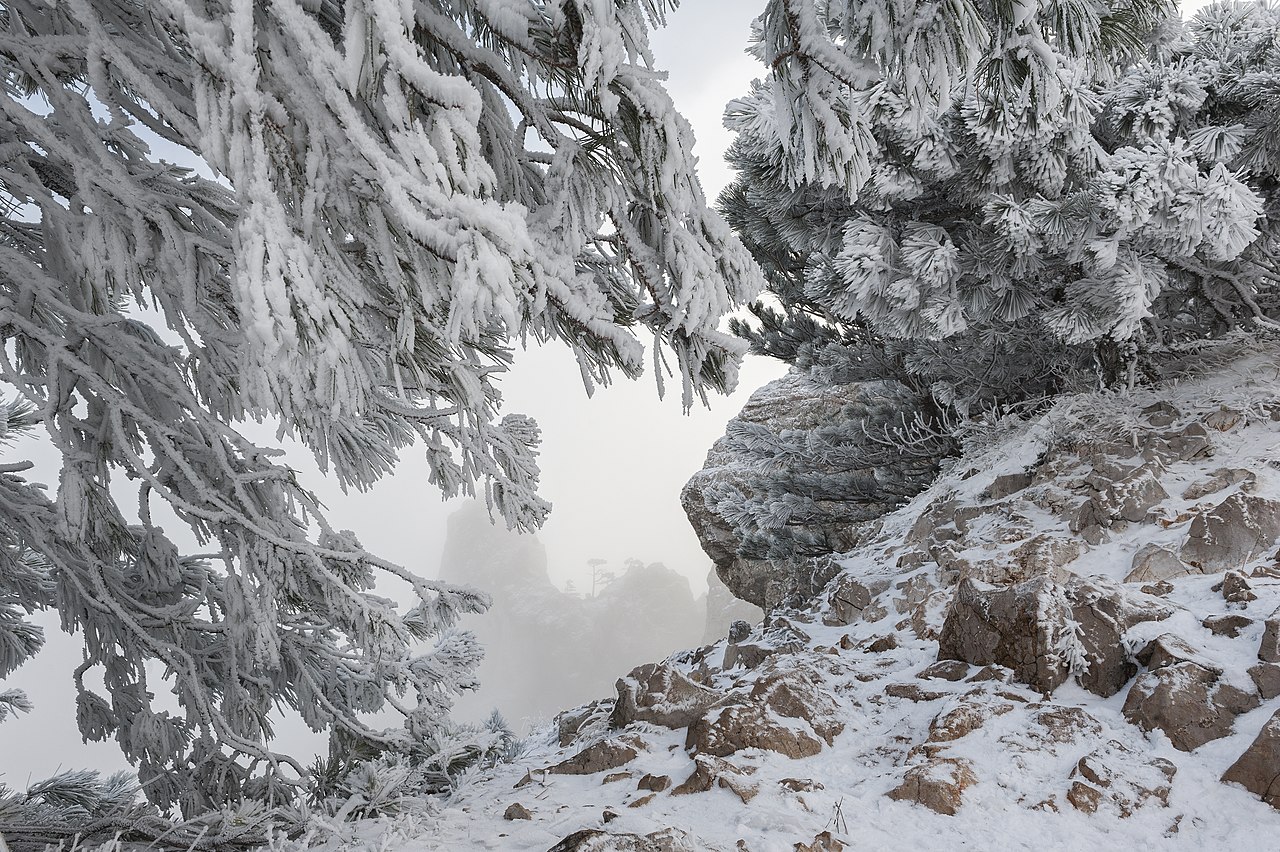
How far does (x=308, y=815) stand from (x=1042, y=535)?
12.4 feet

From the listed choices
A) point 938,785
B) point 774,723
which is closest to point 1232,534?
point 938,785

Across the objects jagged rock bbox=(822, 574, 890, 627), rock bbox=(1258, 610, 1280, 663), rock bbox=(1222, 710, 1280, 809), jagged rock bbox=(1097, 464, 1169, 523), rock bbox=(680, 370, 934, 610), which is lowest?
rock bbox=(1222, 710, 1280, 809)

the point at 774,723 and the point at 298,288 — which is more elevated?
the point at 298,288

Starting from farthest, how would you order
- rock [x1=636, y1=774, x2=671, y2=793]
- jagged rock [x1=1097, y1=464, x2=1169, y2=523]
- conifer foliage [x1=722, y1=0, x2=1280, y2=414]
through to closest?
jagged rock [x1=1097, y1=464, x2=1169, y2=523]
conifer foliage [x1=722, y1=0, x2=1280, y2=414]
rock [x1=636, y1=774, x2=671, y2=793]

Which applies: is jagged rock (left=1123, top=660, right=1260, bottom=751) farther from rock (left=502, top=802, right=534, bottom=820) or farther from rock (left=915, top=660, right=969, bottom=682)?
rock (left=502, top=802, right=534, bottom=820)

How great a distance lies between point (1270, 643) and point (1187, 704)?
391mm

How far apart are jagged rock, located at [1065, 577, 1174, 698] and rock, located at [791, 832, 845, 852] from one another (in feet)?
4.37

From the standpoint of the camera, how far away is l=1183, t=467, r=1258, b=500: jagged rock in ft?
11.8

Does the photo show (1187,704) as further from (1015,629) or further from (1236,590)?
Result: (1236,590)

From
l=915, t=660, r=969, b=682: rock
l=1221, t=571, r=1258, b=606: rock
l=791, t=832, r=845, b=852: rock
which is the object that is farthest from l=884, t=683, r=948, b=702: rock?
l=1221, t=571, r=1258, b=606: rock

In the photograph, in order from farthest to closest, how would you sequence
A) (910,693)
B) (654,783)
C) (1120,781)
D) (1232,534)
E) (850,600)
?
(850,600) < (1232,534) < (910,693) < (654,783) < (1120,781)

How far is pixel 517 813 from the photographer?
2.25 meters

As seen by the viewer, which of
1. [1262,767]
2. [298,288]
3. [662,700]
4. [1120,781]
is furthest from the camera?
[662,700]

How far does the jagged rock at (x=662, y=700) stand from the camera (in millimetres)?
2996
